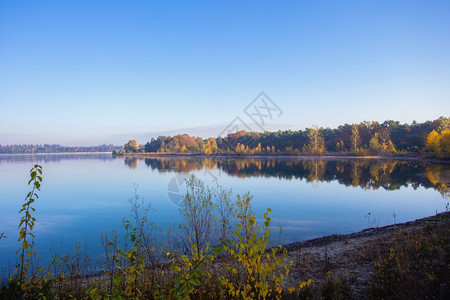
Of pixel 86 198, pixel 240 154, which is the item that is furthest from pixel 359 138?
pixel 86 198

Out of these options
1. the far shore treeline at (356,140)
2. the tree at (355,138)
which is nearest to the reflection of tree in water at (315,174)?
the far shore treeline at (356,140)

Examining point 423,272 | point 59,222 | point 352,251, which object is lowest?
point 59,222

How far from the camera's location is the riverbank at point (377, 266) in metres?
3.86

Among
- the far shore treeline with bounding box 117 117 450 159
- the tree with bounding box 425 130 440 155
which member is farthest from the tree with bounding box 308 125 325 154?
the tree with bounding box 425 130 440 155

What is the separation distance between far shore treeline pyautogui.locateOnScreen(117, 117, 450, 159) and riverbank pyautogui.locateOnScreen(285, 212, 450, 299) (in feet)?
135

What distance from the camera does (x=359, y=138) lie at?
67812 mm

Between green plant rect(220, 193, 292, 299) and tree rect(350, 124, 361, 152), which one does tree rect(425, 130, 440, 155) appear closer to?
tree rect(350, 124, 361, 152)

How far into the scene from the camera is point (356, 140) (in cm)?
6675

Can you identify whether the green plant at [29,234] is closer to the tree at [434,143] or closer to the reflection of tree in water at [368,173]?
the reflection of tree in water at [368,173]

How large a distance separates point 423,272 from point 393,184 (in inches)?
838

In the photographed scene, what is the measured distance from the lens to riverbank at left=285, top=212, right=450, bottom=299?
386 centimetres

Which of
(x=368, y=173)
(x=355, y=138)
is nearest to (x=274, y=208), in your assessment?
(x=368, y=173)

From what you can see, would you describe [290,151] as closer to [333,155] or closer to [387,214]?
[333,155]

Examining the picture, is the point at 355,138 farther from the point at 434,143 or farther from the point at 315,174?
the point at 315,174
